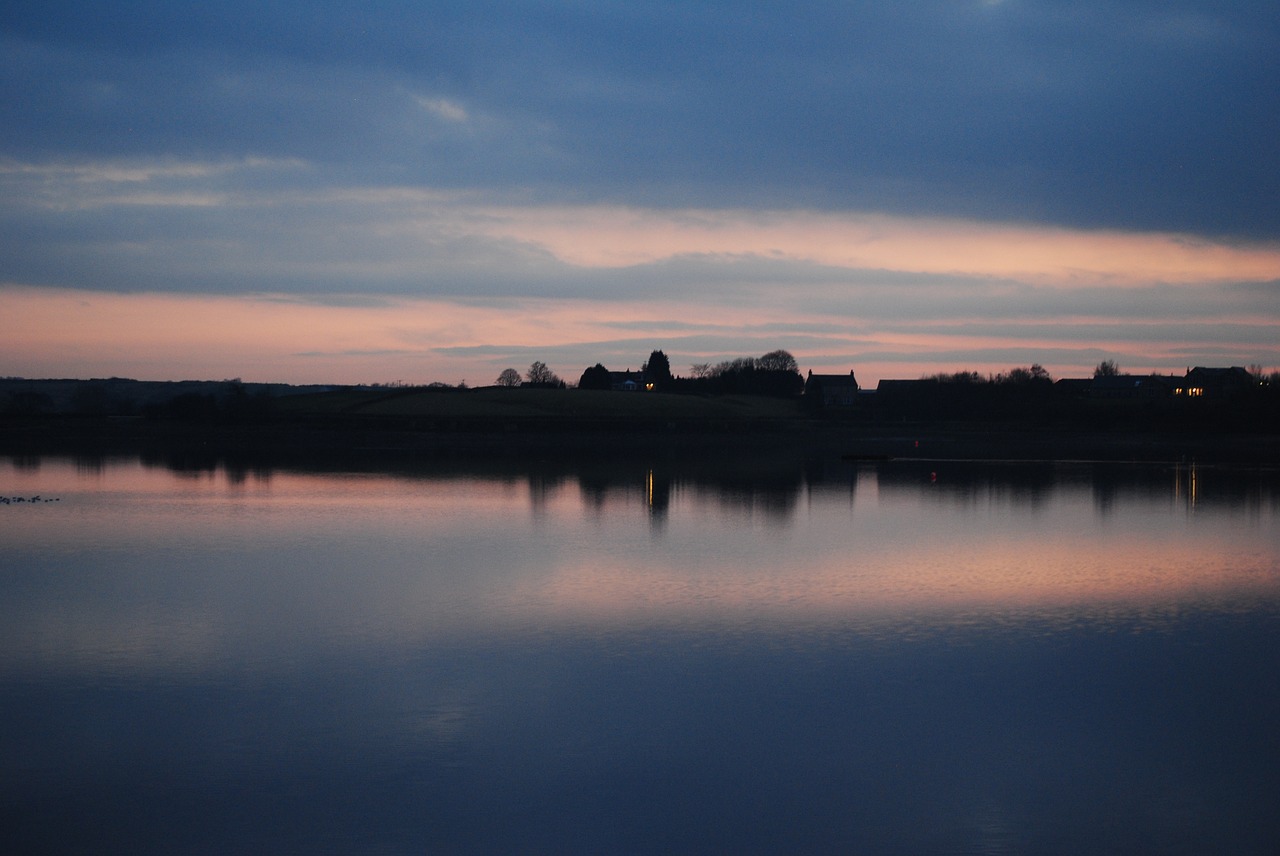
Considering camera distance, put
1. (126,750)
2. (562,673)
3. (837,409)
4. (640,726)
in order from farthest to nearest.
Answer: (837,409), (562,673), (640,726), (126,750)

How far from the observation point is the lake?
262 inches

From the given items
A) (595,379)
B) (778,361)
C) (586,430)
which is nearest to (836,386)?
(778,361)

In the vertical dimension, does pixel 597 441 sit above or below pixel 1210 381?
below

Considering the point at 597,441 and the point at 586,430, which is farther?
the point at 586,430

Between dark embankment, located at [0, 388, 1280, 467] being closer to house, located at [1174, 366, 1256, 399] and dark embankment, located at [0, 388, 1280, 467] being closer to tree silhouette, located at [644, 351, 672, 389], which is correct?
tree silhouette, located at [644, 351, 672, 389]

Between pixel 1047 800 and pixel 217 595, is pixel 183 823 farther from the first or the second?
pixel 217 595

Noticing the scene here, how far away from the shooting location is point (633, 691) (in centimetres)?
917

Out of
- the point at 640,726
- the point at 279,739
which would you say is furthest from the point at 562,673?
the point at 279,739

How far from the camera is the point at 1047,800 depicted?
7020 mm

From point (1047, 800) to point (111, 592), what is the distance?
11005 mm

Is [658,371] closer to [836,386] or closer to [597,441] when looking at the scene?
[836,386]

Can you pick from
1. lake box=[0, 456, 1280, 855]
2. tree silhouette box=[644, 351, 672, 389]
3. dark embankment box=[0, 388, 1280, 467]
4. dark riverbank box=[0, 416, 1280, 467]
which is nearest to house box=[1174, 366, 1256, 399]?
dark embankment box=[0, 388, 1280, 467]

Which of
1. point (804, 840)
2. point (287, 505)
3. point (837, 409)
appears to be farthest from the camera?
point (837, 409)

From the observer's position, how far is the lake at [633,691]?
21.8 ft
